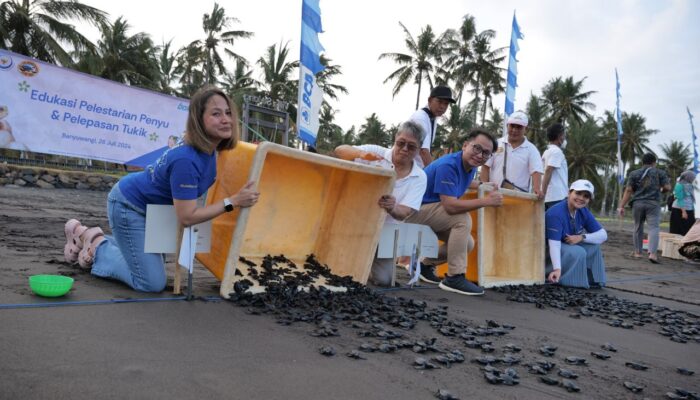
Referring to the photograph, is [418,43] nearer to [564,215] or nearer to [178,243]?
[564,215]

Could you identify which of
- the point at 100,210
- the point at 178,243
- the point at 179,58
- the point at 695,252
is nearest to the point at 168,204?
the point at 178,243

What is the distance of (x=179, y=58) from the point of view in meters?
32.6

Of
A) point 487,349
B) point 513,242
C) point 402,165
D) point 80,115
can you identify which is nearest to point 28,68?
point 80,115

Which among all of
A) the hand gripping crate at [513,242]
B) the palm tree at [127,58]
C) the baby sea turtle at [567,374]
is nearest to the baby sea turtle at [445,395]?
the baby sea turtle at [567,374]

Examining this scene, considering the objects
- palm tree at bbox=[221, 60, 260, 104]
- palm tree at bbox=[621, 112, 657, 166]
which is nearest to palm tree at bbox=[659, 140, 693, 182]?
palm tree at bbox=[621, 112, 657, 166]

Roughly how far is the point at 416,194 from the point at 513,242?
1.95 metres

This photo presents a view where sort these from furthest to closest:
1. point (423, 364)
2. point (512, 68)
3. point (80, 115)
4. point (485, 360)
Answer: point (512, 68)
point (80, 115)
point (485, 360)
point (423, 364)

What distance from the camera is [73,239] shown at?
378cm

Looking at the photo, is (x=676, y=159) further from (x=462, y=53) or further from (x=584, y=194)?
(x=584, y=194)

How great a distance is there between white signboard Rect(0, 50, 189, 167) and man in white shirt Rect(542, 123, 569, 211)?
7.45 meters

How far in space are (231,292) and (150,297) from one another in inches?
19.9

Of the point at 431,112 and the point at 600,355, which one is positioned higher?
the point at 431,112

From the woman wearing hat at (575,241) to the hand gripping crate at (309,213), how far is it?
246 cm

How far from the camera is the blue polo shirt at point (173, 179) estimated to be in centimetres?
290
